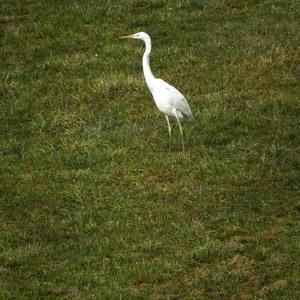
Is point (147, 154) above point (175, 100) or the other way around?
the other way around

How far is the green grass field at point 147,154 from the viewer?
512 inches

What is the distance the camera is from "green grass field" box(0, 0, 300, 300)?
42.7 feet

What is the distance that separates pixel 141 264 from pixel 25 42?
437 inches

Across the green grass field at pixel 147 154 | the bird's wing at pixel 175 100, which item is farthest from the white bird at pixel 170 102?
the green grass field at pixel 147 154

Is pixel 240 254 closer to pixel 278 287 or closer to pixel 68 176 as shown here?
pixel 278 287

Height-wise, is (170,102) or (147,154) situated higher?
(170,102)

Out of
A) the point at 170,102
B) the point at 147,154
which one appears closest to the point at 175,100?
the point at 170,102

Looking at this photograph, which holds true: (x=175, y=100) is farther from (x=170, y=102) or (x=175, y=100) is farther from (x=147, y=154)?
(x=147, y=154)

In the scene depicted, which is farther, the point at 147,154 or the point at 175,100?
the point at 175,100

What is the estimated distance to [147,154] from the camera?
16.8m

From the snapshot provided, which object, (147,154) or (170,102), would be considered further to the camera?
(170,102)

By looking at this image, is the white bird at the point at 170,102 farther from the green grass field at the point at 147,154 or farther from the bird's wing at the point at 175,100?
the green grass field at the point at 147,154

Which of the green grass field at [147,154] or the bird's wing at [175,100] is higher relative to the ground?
the bird's wing at [175,100]

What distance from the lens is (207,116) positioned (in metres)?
18.1
